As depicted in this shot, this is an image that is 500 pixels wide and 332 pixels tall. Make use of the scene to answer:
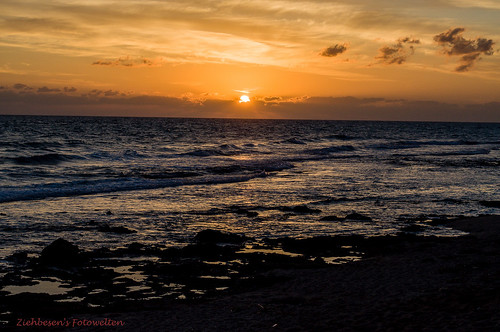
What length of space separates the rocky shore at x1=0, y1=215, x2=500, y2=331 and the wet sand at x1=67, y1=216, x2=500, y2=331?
0.07 feet

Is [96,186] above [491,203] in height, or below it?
below

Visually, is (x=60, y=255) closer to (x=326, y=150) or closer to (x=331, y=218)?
(x=331, y=218)

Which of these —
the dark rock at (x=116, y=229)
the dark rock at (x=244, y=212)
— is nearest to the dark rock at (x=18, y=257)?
the dark rock at (x=116, y=229)

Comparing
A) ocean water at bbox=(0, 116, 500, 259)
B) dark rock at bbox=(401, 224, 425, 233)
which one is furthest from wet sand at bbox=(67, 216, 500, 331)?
ocean water at bbox=(0, 116, 500, 259)

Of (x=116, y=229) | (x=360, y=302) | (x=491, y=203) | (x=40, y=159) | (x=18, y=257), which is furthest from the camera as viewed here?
(x=40, y=159)

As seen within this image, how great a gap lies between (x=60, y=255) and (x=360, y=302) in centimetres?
694

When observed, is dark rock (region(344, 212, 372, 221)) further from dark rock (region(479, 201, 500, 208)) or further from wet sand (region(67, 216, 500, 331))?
dark rock (region(479, 201, 500, 208))

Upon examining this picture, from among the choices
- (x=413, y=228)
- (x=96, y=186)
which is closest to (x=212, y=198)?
(x=96, y=186)

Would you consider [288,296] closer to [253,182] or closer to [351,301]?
[351,301]

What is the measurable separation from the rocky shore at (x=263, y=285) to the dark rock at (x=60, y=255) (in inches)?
0.9

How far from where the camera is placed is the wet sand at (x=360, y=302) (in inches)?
315

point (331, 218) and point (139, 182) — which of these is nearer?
point (331, 218)

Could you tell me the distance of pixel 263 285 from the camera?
10.4 meters

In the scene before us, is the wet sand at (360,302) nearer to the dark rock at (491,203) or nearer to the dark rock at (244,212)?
the dark rock at (244,212)
